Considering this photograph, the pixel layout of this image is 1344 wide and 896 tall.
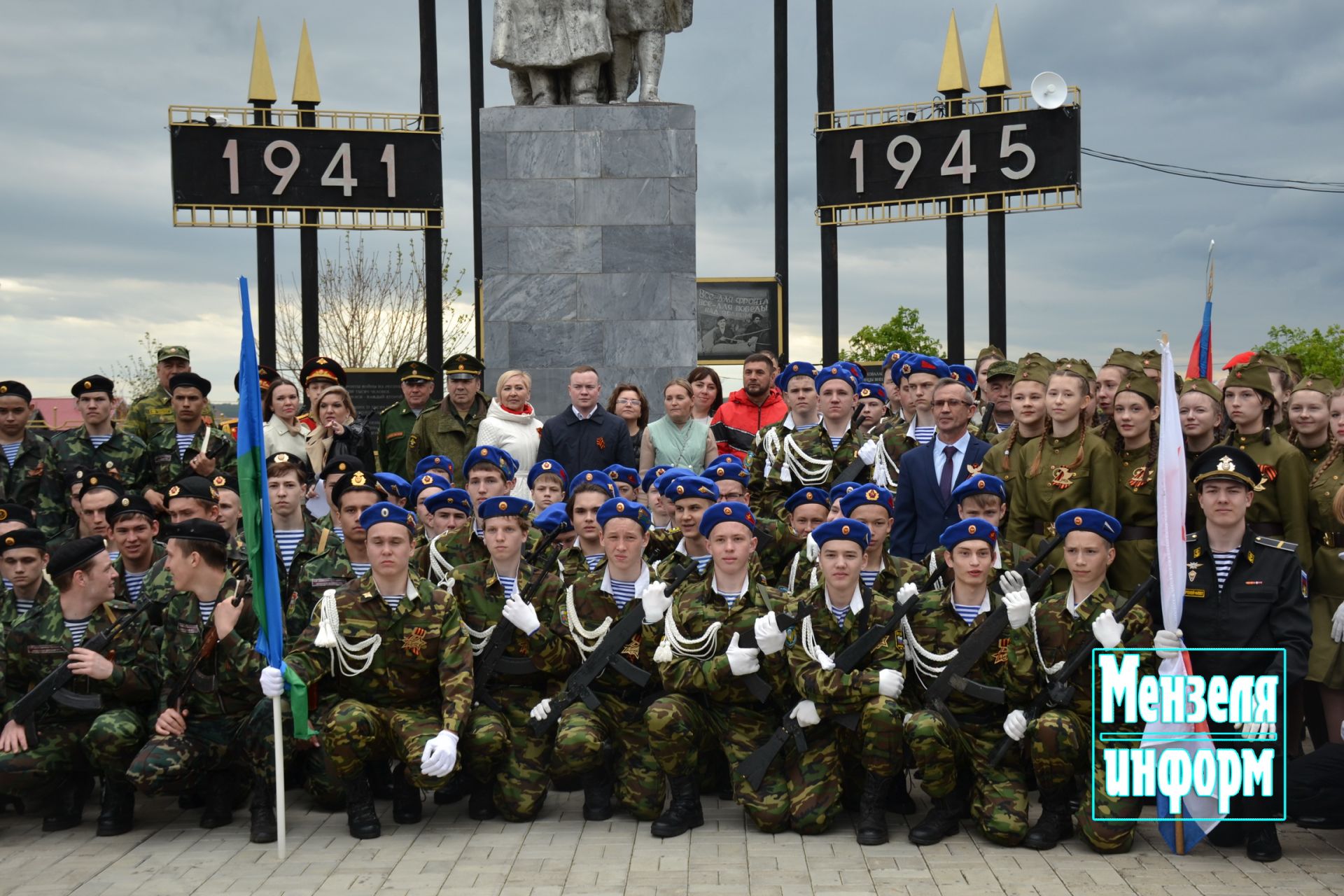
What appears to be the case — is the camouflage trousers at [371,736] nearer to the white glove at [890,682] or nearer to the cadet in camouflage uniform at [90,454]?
the white glove at [890,682]

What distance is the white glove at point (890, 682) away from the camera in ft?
21.3

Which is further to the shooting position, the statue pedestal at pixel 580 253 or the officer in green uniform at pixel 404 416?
the statue pedestal at pixel 580 253

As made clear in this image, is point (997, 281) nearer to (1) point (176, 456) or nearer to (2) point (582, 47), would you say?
(2) point (582, 47)

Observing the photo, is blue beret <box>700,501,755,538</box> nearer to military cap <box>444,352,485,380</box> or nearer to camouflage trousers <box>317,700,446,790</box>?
camouflage trousers <box>317,700,446,790</box>

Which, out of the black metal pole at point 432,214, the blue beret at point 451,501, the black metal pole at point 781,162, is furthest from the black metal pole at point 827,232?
the blue beret at point 451,501

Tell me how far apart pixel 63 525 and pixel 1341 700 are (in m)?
7.84

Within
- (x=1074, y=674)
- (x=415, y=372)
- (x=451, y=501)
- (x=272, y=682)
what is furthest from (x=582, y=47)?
(x=1074, y=674)

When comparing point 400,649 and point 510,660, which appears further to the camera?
point 510,660

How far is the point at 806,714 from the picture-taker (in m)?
6.55

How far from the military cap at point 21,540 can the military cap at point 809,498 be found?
401 centimetres

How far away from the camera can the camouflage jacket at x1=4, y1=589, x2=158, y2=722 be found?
6984 mm

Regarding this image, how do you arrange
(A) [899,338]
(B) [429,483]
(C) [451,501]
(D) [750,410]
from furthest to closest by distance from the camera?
(A) [899,338], (D) [750,410], (B) [429,483], (C) [451,501]

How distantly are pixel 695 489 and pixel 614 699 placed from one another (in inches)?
46.2

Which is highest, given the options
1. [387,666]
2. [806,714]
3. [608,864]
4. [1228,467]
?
[1228,467]
